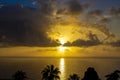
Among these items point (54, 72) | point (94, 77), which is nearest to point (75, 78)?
point (54, 72)

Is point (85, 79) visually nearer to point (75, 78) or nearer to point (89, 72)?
point (89, 72)

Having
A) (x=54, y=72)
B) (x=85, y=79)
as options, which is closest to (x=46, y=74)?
(x=54, y=72)

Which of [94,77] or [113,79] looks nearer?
[94,77]

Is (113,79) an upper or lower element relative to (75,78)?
lower

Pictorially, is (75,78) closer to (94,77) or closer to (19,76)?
(19,76)

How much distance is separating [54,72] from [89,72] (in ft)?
105

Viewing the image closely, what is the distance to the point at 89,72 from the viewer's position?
59281 mm

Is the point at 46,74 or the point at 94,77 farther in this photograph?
the point at 46,74

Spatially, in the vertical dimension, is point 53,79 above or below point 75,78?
below

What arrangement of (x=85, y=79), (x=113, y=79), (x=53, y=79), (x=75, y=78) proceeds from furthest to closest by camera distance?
(x=75, y=78)
(x=53, y=79)
(x=113, y=79)
(x=85, y=79)

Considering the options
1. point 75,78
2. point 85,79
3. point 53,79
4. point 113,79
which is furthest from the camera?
point 75,78

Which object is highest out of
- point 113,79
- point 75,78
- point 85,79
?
point 75,78

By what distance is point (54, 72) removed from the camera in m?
90.1

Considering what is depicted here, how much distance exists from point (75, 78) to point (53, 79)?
25.1 metres
